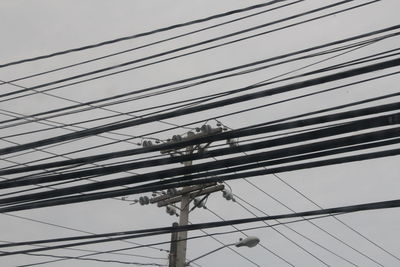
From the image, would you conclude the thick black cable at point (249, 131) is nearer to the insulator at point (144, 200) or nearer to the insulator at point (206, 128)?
the insulator at point (206, 128)

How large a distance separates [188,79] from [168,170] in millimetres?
1275

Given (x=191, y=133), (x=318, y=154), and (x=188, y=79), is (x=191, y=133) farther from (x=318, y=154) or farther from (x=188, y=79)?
(x=318, y=154)

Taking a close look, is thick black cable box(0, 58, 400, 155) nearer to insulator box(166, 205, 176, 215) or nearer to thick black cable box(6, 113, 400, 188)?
thick black cable box(6, 113, 400, 188)

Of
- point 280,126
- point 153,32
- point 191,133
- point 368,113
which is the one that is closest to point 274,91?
point 280,126

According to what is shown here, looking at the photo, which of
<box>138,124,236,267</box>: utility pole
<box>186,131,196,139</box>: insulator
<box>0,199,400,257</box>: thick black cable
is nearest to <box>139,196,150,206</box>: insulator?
<box>138,124,236,267</box>: utility pole

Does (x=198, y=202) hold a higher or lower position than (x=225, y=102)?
higher

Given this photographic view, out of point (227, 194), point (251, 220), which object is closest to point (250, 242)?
point (227, 194)

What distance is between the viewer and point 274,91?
23.4ft

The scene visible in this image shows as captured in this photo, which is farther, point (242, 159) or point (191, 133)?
point (191, 133)

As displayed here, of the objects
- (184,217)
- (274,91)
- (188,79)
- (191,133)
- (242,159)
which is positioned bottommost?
(242,159)

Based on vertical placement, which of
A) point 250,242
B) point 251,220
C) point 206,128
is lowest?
point 251,220

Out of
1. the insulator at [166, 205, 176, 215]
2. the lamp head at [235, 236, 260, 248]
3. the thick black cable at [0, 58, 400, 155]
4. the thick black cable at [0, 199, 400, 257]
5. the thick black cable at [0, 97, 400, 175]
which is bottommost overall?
the thick black cable at [0, 199, 400, 257]

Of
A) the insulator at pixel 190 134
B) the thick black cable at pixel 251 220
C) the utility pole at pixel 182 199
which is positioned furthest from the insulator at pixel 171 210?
the thick black cable at pixel 251 220

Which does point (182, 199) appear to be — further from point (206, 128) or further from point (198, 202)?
point (206, 128)
